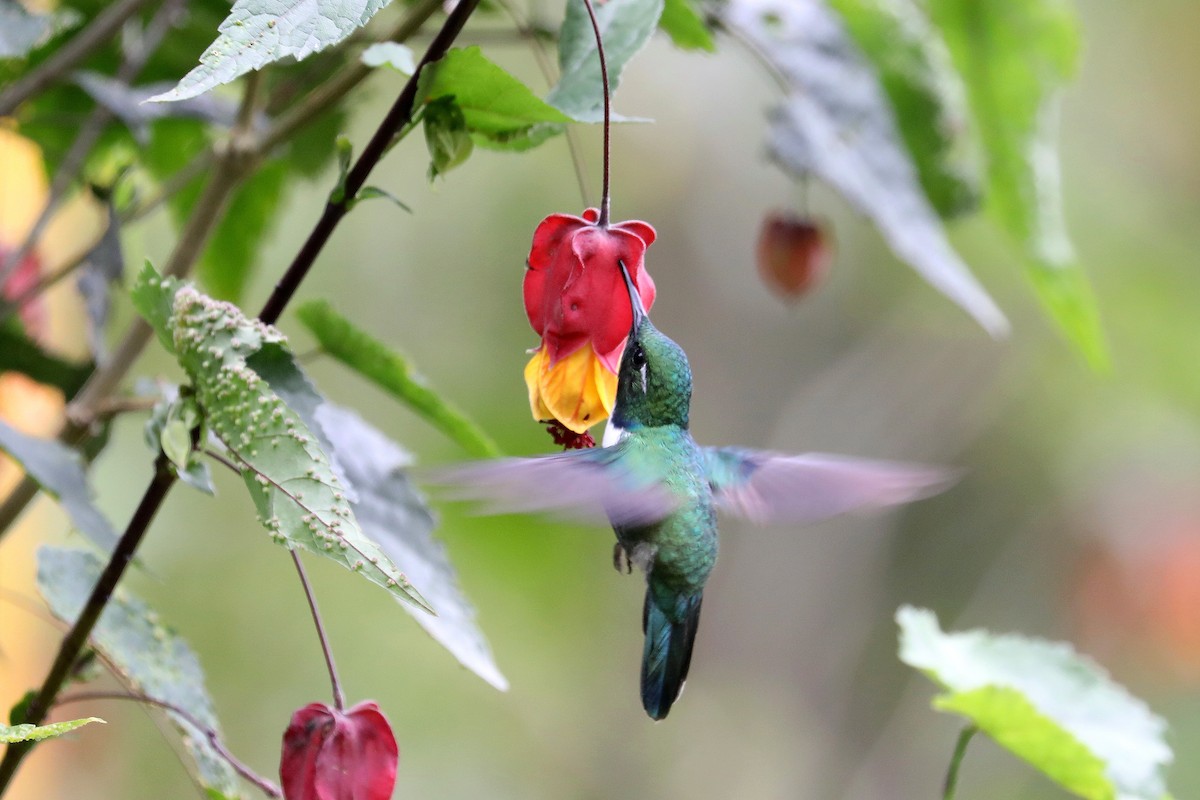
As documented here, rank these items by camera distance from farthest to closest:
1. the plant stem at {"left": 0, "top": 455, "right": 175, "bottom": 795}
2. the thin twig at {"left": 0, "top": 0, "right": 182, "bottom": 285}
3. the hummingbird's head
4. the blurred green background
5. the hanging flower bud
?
the blurred green background
the hanging flower bud
the thin twig at {"left": 0, "top": 0, "right": 182, "bottom": 285}
the hummingbird's head
the plant stem at {"left": 0, "top": 455, "right": 175, "bottom": 795}

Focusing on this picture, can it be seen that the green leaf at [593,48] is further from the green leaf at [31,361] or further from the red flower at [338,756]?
the green leaf at [31,361]

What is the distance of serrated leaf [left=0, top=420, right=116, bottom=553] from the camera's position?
0.62m

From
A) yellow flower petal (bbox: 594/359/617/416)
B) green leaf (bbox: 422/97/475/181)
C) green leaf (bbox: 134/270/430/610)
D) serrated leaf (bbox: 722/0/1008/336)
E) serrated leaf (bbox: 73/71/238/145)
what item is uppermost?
serrated leaf (bbox: 722/0/1008/336)

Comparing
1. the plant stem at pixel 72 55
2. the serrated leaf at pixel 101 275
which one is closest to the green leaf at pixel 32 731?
the serrated leaf at pixel 101 275

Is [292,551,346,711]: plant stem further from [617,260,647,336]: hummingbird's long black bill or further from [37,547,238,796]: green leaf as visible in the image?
[617,260,647,336]: hummingbird's long black bill

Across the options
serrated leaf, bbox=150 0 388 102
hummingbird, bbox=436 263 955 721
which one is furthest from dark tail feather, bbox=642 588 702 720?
serrated leaf, bbox=150 0 388 102

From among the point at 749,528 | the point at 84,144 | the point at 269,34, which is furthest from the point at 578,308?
the point at 749,528

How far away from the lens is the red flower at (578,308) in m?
0.63

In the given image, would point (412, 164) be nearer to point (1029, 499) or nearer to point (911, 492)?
point (1029, 499)

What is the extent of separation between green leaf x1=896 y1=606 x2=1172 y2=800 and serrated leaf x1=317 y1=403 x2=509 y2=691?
0.32m

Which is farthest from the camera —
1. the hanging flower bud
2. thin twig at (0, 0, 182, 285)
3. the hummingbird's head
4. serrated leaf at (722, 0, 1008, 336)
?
the hanging flower bud

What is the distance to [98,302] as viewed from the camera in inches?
31.0

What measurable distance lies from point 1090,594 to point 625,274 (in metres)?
2.50

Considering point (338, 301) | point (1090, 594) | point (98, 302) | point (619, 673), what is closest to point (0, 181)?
point (98, 302)
